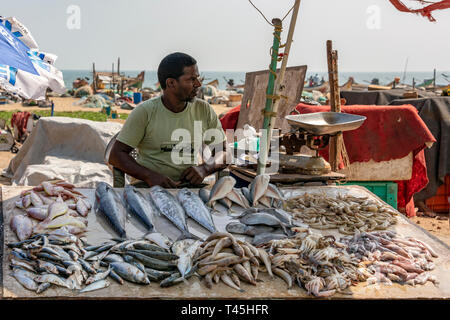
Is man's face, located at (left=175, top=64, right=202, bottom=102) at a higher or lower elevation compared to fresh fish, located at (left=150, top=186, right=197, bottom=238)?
higher

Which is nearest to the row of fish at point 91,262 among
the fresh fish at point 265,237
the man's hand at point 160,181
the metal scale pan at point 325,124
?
the fresh fish at point 265,237

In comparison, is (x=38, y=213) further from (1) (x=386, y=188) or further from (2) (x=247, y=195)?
(1) (x=386, y=188)

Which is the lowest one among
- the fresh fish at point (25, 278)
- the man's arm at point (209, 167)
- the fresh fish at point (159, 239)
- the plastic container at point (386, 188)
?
the plastic container at point (386, 188)

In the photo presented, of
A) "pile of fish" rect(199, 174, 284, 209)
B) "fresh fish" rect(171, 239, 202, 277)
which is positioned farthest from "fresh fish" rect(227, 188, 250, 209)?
"fresh fish" rect(171, 239, 202, 277)

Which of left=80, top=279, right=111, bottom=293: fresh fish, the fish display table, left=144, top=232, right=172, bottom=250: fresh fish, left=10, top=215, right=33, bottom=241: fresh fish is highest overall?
left=10, top=215, right=33, bottom=241: fresh fish

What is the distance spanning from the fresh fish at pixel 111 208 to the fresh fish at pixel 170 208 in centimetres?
24

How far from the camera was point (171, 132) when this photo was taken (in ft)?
13.8

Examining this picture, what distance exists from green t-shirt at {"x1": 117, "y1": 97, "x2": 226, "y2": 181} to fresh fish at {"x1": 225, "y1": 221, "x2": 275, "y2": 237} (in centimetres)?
161

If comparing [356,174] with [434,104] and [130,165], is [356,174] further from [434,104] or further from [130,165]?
[130,165]

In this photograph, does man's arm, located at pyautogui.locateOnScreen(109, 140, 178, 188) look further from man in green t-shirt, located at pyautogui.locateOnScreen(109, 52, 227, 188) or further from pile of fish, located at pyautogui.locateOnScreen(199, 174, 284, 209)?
pile of fish, located at pyautogui.locateOnScreen(199, 174, 284, 209)

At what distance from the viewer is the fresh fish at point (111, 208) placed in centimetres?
263

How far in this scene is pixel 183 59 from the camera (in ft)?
13.0

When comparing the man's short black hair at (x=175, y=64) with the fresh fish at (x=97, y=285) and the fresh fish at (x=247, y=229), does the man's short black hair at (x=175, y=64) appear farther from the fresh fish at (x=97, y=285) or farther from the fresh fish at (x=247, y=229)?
the fresh fish at (x=97, y=285)

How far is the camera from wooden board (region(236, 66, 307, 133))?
7039mm
